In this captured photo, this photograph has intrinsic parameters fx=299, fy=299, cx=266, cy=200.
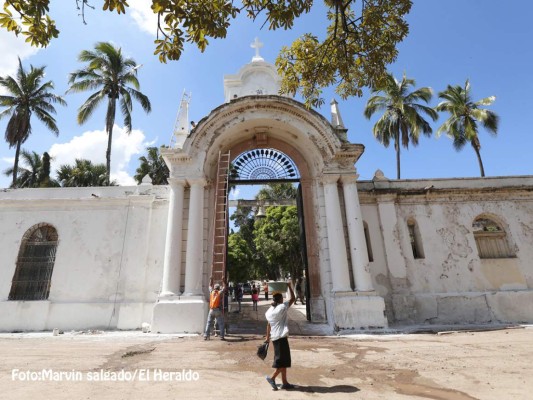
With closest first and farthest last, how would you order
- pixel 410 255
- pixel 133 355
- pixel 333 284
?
pixel 133 355, pixel 333 284, pixel 410 255

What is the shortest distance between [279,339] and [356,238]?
6.42 meters

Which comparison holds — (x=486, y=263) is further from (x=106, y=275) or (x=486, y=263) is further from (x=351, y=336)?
(x=106, y=275)

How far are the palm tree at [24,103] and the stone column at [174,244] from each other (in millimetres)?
16655

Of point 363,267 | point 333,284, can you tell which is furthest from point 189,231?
point 363,267

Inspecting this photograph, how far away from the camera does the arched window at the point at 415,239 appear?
456 inches

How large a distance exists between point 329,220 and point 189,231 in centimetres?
474

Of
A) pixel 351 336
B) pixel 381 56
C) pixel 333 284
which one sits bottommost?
pixel 351 336

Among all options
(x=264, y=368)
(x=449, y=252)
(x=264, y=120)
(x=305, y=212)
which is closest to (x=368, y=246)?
(x=305, y=212)

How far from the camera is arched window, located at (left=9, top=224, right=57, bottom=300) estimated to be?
35.0 feet

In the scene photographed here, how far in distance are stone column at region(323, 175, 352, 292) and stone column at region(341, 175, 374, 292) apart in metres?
0.29

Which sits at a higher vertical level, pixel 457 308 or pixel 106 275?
pixel 106 275

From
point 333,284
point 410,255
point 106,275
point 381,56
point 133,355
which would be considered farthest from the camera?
point 410,255

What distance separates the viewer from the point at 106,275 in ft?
34.7

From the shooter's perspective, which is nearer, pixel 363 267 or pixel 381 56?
pixel 381 56
